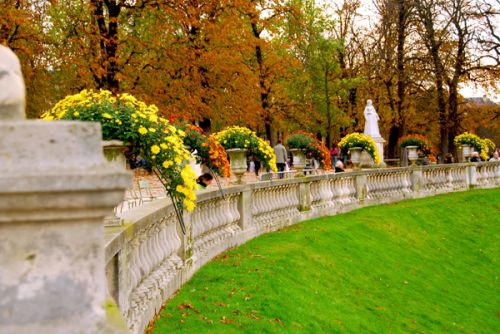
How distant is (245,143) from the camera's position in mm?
13461

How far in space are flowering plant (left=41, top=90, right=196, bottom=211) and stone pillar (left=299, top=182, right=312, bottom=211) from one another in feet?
27.7

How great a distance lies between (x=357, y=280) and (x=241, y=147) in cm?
363

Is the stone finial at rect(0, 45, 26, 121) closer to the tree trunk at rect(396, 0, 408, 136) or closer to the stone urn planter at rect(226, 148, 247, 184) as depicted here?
the stone urn planter at rect(226, 148, 247, 184)

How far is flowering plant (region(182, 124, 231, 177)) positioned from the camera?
387 inches

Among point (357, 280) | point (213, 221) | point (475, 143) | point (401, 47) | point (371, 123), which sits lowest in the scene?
point (357, 280)

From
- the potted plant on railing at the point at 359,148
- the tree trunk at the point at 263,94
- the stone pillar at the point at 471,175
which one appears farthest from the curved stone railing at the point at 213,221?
the tree trunk at the point at 263,94

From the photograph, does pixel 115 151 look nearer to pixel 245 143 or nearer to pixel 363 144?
pixel 245 143

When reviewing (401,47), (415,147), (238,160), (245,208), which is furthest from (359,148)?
(401,47)

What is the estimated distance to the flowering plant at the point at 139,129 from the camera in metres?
6.20

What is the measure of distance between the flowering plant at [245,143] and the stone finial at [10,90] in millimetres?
11155

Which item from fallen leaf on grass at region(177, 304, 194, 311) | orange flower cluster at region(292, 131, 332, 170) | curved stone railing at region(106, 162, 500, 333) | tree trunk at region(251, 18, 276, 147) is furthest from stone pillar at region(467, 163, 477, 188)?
fallen leaf on grass at region(177, 304, 194, 311)

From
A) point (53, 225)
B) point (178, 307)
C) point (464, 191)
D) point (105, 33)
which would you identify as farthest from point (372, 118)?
point (53, 225)

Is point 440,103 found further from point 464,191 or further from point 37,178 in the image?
point 37,178

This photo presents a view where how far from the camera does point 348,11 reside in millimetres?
40906
